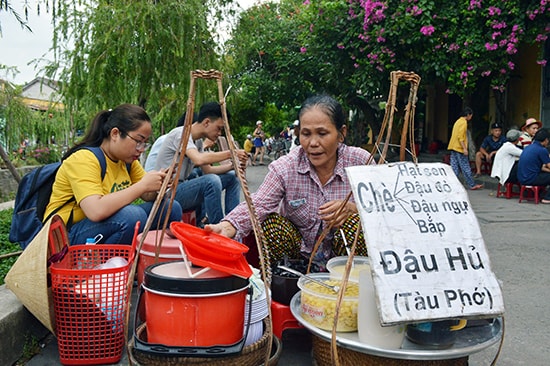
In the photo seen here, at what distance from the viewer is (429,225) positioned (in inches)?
79.1

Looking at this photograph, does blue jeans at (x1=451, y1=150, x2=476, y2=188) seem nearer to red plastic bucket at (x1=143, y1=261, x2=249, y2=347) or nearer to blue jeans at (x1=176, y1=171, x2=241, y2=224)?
blue jeans at (x1=176, y1=171, x2=241, y2=224)

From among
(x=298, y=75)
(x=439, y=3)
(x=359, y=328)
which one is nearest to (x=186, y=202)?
(x=359, y=328)

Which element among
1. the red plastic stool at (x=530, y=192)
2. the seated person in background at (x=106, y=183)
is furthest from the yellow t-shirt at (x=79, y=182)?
the red plastic stool at (x=530, y=192)

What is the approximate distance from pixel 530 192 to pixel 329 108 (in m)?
7.00

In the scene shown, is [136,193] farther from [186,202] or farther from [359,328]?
[186,202]

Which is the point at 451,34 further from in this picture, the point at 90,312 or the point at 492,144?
the point at 90,312

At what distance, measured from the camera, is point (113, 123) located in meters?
2.97

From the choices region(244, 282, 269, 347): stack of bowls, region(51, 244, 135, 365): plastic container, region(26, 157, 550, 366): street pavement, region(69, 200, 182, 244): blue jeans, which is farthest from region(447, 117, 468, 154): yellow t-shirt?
A: region(51, 244, 135, 365): plastic container

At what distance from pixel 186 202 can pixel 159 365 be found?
2.64 metres

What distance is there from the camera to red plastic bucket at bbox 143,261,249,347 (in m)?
1.92

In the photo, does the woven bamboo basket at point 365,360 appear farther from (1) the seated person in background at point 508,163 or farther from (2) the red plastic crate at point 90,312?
(1) the seated person in background at point 508,163

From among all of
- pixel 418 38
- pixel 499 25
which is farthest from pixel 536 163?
pixel 418 38

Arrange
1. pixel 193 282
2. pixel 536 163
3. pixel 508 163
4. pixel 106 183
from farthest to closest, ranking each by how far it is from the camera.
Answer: pixel 508 163
pixel 536 163
pixel 106 183
pixel 193 282

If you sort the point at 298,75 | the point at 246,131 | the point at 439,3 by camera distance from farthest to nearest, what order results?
the point at 246,131 < the point at 298,75 < the point at 439,3
